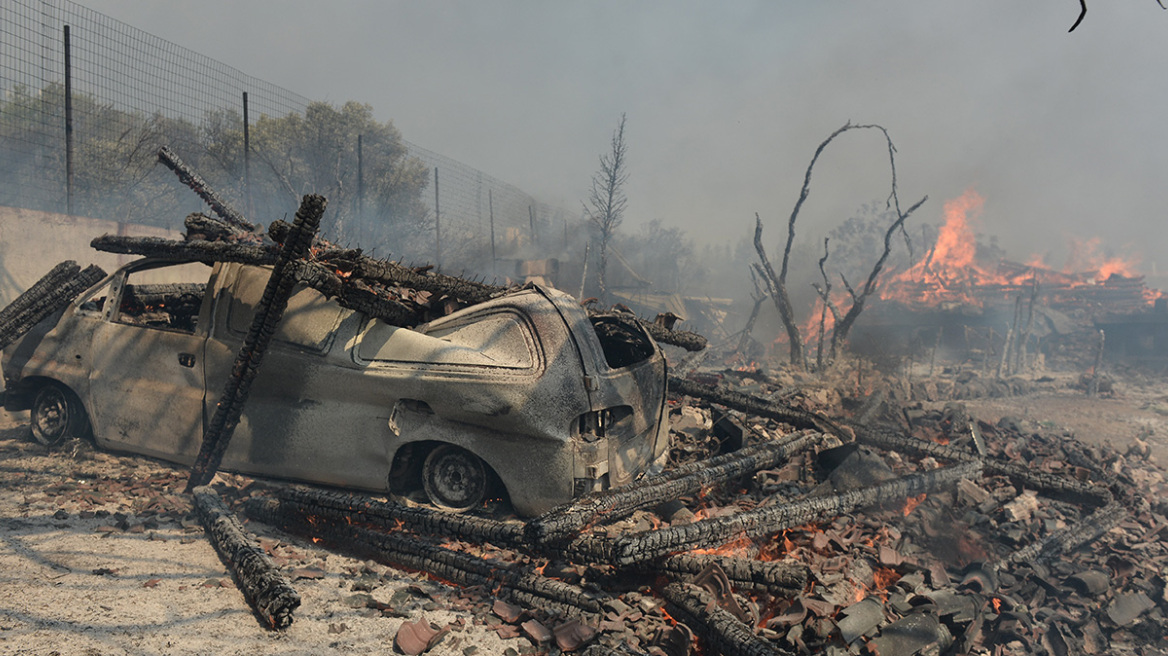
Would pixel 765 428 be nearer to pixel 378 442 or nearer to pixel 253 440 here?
pixel 378 442

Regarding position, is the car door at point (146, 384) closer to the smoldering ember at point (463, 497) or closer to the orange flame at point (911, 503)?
the smoldering ember at point (463, 497)

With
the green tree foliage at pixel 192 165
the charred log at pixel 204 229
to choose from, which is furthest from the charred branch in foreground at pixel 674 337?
Result: the charred log at pixel 204 229

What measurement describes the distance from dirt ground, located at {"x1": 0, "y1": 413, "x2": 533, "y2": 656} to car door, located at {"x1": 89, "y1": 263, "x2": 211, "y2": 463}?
45cm

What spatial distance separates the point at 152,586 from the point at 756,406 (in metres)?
5.77

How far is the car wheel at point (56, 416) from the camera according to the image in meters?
5.53

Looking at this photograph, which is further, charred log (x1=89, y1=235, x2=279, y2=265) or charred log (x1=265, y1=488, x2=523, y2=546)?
charred log (x1=89, y1=235, x2=279, y2=265)

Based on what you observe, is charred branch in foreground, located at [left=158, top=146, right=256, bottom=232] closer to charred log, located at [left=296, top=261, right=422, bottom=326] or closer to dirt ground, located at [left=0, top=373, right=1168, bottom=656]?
dirt ground, located at [left=0, top=373, right=1168, bottom=656]

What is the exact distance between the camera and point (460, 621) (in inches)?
129

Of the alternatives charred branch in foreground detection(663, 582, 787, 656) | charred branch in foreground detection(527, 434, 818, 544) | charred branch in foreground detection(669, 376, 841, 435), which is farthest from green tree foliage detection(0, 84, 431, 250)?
charred branch in foreground detection(663, 582, 787, 656)

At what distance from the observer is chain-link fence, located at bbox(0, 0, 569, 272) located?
8758 millimetres

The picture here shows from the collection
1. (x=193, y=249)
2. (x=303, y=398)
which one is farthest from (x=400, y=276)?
(x=193, y=249)

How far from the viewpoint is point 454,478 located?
14.5ft

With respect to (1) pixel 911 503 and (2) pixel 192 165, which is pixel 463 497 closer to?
(1) pixel 911 503

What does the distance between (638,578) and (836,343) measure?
11.9m
